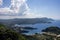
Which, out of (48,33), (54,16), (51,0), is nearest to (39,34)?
(48,33)

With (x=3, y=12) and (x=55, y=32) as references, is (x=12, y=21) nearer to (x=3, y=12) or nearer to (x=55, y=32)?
(x=3, y=12)

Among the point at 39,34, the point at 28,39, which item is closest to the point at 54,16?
the point at 39,34

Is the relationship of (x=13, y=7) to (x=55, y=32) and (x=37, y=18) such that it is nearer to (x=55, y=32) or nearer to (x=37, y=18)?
(x=37, y=18)

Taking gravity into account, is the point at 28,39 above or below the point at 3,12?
below

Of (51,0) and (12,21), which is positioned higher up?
(51,0)

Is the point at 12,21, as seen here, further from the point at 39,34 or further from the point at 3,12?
the point at 39,34

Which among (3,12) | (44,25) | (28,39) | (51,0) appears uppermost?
(51,0)

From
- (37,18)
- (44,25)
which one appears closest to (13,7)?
(37,18)
